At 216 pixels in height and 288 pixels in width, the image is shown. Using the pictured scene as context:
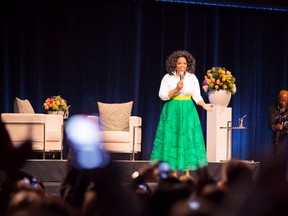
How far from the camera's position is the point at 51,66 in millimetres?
8469

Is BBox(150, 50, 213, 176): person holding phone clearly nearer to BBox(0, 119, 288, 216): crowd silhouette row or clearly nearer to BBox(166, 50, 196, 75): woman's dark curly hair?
BBox(166, 50, 196, 75): woman's dark curly hair

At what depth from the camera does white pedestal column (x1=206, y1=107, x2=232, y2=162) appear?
6789mm

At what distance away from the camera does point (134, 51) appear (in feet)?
28.8

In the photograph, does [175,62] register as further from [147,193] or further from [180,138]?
[147,193]

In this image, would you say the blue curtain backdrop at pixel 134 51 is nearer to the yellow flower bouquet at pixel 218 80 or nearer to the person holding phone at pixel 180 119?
the yellow flower bouquet at pixel 218 80

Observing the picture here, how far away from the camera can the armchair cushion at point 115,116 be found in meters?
7.42

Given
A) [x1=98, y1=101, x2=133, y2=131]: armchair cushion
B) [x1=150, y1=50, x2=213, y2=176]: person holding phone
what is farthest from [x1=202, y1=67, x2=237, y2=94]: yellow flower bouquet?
[x1=98, y1=101, x2=133, y2=131]: armchair cushion

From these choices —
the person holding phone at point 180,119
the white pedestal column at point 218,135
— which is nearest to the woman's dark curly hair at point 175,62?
the person holding phone at point 180,119

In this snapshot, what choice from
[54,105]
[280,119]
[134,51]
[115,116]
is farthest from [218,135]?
[134,51]

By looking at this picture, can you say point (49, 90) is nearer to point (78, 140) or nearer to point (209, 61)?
point (209, 61)

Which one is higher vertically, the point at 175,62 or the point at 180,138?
the point at 175,62

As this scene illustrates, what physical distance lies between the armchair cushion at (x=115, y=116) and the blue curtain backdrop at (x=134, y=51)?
2.17 ft

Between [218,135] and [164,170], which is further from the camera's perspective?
[218,135]

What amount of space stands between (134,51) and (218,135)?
2.48m
